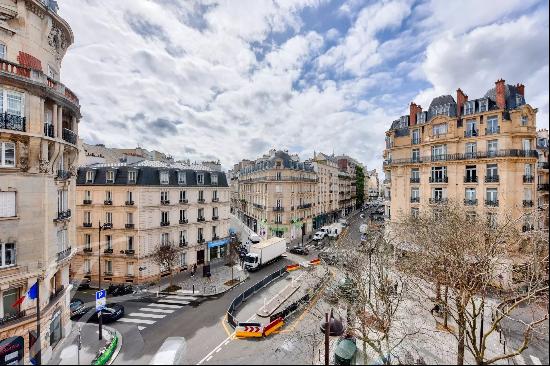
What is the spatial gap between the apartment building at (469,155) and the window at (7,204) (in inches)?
1258

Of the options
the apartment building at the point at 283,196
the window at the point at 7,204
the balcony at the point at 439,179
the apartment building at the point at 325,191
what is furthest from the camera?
the apartment building at the point at 325,191

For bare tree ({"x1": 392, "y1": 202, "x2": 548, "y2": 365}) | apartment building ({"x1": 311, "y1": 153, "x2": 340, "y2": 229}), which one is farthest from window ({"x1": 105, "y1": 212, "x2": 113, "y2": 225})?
apartment building ({"x1": 311, "y1": 153, "x2": 340, "y2": 229})

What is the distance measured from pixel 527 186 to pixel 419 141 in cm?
1058

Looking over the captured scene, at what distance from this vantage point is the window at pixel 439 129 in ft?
93.4

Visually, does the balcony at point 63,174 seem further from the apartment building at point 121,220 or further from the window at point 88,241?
the window at point 88,241

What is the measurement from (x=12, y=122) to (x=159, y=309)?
14607 mm

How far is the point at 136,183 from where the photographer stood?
81.8 ft

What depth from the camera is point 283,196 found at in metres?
44.2

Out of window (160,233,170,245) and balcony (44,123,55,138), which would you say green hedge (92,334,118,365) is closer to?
balcony (44,123,55,138)

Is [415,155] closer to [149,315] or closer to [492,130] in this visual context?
[492,130]

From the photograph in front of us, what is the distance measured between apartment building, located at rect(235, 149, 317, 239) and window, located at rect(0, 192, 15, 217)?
3446 centimetres

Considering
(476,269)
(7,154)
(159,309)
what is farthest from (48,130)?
(476,269)

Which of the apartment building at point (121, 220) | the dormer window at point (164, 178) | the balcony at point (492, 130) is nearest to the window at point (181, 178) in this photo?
the dormer window at point (164, 178)

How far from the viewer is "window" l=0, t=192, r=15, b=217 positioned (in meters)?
10.7
